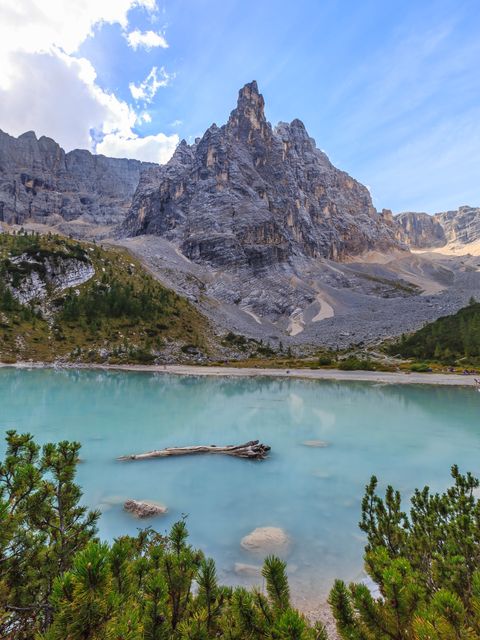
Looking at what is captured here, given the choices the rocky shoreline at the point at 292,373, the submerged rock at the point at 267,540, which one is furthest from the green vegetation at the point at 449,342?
the submerged rock at the point at 267,540

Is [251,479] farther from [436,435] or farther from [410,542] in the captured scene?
[436,435]

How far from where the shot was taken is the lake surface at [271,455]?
11320 mm

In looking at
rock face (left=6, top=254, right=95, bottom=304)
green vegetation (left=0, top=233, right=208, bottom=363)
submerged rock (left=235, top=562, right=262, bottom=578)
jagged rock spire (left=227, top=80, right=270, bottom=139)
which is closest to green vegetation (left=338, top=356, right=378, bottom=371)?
green vegetation (left=0, top=233, right=208, bottom=363)

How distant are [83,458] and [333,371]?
50444 millimetres

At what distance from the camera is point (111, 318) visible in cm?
8544

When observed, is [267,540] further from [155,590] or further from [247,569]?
[155,590]

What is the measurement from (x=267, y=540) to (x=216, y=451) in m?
9.30

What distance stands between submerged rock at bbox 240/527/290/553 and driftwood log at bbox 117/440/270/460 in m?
7.63

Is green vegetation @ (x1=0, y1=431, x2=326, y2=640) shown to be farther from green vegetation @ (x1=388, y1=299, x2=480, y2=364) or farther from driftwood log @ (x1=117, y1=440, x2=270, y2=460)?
green vegetation @ (x1=388, y1=299, x2=480, y2=364)

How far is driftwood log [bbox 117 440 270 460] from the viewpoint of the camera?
61.9 feet

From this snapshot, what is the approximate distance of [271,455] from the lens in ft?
64.4

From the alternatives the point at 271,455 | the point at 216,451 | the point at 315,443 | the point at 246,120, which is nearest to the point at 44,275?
the point at 216,451

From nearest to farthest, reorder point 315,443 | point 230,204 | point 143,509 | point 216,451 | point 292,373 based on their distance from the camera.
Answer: point 143,509
point 216,451
point 315,443
point 292,373
point 230,204

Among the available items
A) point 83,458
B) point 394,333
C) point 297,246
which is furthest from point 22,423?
point 297,246
